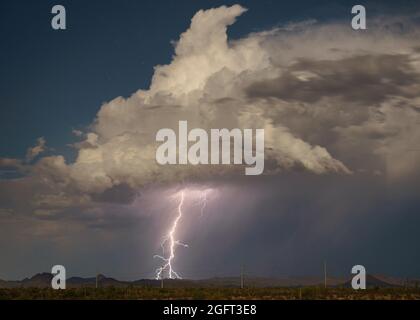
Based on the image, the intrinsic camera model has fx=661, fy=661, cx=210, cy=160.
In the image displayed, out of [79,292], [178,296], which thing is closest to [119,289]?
[79,292]
